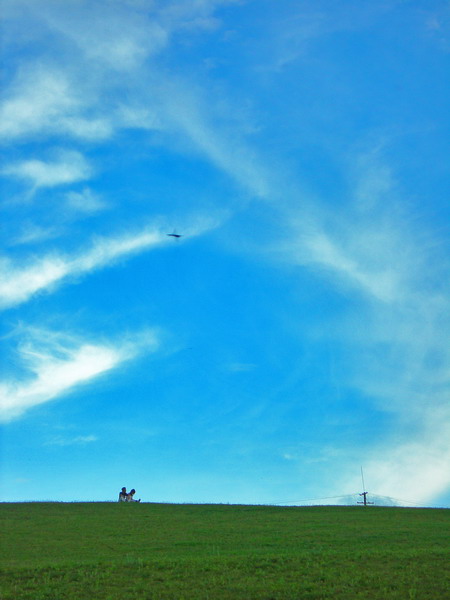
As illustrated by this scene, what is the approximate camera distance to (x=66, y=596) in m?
19.6

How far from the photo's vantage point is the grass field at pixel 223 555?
20031 millimetres

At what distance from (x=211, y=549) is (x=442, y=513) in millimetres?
24945

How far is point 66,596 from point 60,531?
668 inches

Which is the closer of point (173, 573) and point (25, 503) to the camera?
point (173, 573)

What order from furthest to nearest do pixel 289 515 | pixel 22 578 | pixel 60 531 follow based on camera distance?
pixel 289 515
pixel 60 531
pixel 22 578

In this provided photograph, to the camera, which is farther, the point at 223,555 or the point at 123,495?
the point at 123,495

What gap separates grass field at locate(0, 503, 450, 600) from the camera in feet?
65.7

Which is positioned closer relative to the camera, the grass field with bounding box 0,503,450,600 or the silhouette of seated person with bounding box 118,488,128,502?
the grass field with bounding box 0,503,450,600

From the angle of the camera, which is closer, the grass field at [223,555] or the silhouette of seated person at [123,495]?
A: the grass field at [223,555]

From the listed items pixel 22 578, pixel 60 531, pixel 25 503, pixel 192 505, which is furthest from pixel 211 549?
pixel 25 503

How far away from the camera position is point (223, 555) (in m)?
25.7

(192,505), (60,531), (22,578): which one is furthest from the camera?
(192,505)

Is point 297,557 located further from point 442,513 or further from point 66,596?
point 442,513

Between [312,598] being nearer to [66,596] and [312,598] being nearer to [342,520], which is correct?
[66,596]
